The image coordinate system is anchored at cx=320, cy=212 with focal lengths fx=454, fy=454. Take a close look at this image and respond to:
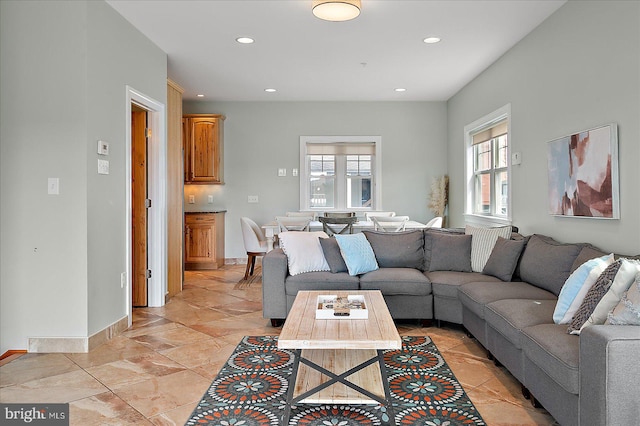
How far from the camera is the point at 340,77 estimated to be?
6039 millimetres

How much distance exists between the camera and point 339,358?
2727 mm

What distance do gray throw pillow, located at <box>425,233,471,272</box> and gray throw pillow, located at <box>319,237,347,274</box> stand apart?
35.7 inches

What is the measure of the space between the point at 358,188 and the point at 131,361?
17.3 ft

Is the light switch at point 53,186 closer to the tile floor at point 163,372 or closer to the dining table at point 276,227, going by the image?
the tile floor at point 163,372

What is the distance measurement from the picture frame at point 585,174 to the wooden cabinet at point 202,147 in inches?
197

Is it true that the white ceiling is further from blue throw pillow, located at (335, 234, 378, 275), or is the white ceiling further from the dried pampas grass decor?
blue throw pillow, located at (335, 234, 378, 275)

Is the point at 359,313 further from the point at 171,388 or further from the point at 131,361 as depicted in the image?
the point at 131,361

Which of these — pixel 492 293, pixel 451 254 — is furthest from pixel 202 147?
pixel 492 293

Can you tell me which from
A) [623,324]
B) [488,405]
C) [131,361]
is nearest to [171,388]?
[131,361]

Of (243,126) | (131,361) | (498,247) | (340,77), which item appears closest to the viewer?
(131,361)

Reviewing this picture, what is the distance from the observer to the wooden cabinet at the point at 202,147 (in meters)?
7.32

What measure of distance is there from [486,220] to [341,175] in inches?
110

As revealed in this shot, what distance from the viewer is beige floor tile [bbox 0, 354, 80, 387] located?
9.51ft

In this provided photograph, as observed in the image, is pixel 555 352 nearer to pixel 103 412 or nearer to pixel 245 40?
pixel 103 412
